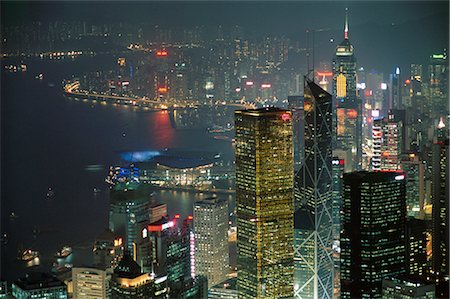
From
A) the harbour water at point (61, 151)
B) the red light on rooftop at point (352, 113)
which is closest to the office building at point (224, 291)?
the harbour water at point (61, 151)

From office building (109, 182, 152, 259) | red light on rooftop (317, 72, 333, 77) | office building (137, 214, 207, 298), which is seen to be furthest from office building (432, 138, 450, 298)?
office building (109, 182, 152, 259)

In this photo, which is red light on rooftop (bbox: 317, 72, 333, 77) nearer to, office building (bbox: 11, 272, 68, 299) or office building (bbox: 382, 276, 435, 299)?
office building (bbox: 382, 276, 435, 299)

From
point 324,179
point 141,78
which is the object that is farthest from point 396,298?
point 141,78

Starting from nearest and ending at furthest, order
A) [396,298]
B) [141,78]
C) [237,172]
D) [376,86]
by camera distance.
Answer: [396,298]
[237,172]
[141,78]
[376,86]

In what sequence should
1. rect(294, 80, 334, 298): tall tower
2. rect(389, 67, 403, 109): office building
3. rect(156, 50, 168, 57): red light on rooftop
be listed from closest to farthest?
rect(294, 80, 334, 298): tall tower, rect(156, 50, 168, 57): red light on rooftop, rect(389, 67, 403, 109): office building

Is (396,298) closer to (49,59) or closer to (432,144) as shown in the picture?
(432,144)

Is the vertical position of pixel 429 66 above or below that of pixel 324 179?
above

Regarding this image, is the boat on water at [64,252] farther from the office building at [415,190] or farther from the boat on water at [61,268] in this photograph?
the office building at [415,190]
